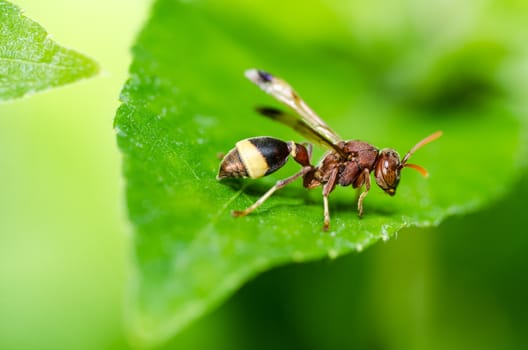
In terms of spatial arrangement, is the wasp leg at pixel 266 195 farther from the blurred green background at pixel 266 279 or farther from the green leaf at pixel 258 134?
the blurred green background at pixel 266 279

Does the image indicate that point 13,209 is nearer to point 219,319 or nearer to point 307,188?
point 219,319

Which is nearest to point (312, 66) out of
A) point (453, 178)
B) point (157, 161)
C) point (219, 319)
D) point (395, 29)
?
point (395, 29)

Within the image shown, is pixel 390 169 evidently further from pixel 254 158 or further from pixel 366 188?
pixel 254 158

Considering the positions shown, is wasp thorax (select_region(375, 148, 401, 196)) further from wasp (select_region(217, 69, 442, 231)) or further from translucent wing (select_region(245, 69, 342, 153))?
translucent wing (select_region(245, 69, 342, 153))

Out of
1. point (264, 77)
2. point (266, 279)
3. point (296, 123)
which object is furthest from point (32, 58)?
point (266, 279)

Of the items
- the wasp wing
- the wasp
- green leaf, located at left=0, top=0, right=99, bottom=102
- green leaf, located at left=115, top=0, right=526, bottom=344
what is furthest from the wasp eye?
green leaf, located at left=0, top=0, right=99, bottom=102

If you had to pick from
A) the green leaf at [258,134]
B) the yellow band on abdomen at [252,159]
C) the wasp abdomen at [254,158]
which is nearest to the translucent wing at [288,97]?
the green leaf at [258,134]
